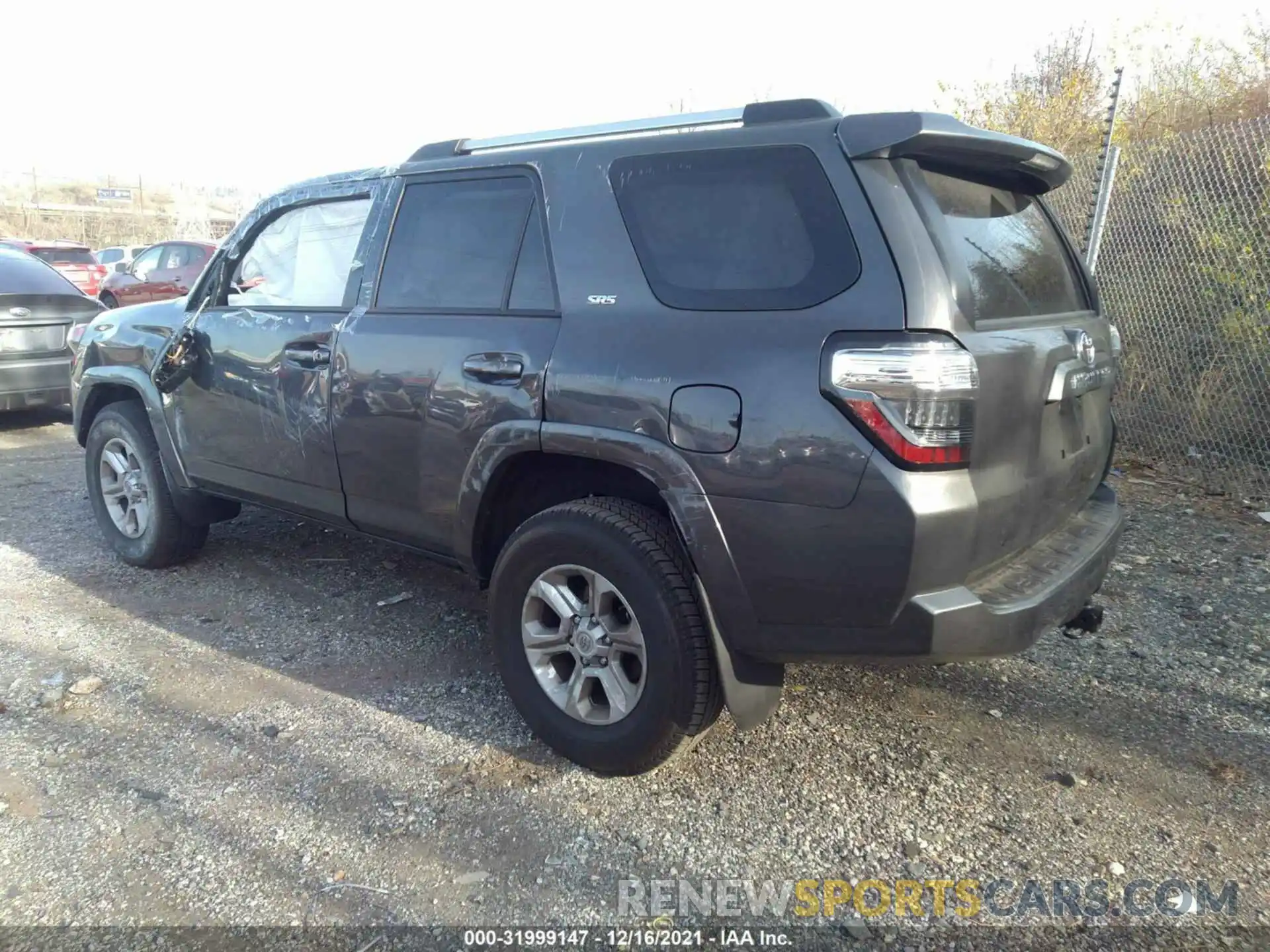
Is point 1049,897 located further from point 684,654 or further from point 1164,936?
point 684,654

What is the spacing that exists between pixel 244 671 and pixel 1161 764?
130 inches

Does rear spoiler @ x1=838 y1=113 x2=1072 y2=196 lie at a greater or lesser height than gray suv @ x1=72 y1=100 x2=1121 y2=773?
greater

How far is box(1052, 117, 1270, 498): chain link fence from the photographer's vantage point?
5707mm

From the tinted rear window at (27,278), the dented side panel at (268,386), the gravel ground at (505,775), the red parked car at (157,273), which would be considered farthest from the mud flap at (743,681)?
the red parked car at (157,273)

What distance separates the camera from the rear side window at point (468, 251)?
9.58 ft

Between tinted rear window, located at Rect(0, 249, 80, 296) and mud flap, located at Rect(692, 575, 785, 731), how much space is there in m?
7.46

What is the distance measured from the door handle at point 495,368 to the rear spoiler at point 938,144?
1.18 meters

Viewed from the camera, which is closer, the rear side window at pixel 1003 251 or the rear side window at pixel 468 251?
the rear side window at pixel 1003 251

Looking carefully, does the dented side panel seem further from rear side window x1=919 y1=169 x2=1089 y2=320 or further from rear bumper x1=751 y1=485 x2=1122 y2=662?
rear side window x1=919 y1=169 x2=1089 y2=320

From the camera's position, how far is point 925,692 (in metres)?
3.27

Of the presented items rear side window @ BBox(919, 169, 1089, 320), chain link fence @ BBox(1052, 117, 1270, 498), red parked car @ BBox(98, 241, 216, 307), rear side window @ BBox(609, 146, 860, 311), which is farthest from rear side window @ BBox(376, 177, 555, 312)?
red parked car @ BBox(98, 241, 216, 307)

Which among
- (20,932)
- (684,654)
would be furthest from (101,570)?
(684,654)

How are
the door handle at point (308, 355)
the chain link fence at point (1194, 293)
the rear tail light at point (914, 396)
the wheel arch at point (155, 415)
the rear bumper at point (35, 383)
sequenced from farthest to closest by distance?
the rear bumper at point (35, 383) < the chain link fence at point (1194, 293) < the wheel arch at point (155, 415) < the door handle at point (308, 355) < the rear tail light at point (914, 396)

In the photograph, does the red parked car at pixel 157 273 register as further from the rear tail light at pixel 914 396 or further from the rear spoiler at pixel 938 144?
the rear tail light at pixel 914 396
